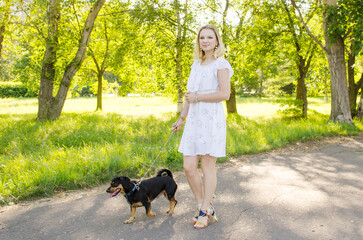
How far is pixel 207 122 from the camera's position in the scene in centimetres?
334

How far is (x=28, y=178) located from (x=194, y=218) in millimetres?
2610

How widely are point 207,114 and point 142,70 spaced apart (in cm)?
1540

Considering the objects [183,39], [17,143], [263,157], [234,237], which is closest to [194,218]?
[234,237]

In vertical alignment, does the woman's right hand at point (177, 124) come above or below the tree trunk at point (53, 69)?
below

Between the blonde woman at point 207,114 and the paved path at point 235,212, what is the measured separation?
15.1 inches

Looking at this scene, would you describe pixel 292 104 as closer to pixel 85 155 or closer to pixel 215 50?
pixel 85 155

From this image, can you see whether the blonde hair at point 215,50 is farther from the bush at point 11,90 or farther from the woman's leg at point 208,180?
the bush at point 11,90

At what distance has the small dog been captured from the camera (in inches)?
123

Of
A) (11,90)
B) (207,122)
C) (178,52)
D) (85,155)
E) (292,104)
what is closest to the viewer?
(207,122)

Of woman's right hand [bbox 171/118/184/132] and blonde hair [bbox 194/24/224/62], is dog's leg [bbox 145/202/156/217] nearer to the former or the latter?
woman's right hand [bbox 171/118/184/132]

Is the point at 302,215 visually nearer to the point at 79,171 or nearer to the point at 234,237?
the point at 234,237

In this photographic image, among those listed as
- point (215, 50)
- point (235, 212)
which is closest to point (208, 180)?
point (235, 212)

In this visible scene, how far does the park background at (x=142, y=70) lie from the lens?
5242 millimetres

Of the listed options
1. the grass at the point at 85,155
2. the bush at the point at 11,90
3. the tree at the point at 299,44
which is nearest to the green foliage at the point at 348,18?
the grass at the point at 85,155
